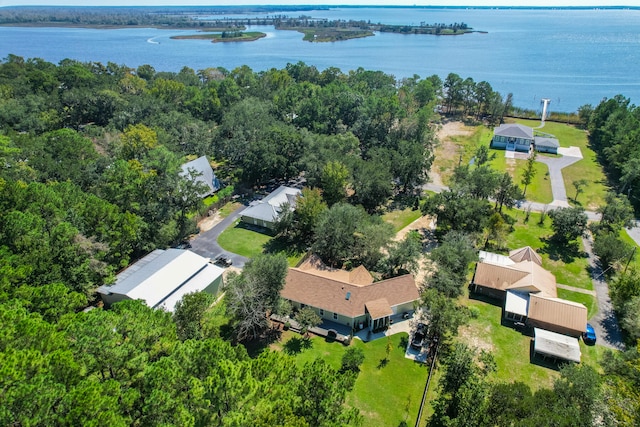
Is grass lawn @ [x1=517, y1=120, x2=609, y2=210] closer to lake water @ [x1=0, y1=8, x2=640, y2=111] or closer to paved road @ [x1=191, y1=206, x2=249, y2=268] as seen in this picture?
lake water @ [x1=0, y1=8, x2=640, y2=111]

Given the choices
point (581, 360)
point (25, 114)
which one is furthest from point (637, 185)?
point (25, 114)

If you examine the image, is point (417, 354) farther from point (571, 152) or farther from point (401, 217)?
point (571, 152)

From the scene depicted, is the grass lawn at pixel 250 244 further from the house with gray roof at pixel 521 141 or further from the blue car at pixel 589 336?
the house with gray roof at pixel 521 141

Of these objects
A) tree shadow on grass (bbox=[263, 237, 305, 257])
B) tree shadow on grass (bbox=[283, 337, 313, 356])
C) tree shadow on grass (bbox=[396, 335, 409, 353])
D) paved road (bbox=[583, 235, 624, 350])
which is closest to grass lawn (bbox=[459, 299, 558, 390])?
tree shadow on grass (bbox=[396, 335, 409, 353])

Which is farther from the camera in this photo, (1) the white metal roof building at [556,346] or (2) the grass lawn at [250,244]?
(2) the grass lawn at [250,244]

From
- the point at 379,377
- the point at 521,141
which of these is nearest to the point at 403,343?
the point at 379,377

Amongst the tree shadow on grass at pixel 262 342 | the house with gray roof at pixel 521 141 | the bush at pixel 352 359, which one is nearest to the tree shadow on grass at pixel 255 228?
the tree shadow on grass at pixel 262 342
